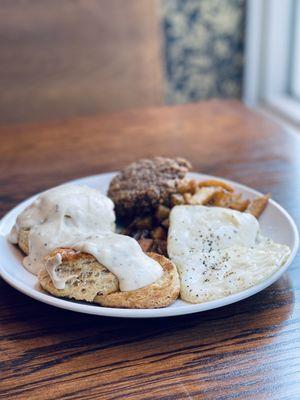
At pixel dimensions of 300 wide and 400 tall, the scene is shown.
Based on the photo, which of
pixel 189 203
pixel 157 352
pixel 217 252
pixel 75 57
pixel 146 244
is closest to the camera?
pixel 157 352

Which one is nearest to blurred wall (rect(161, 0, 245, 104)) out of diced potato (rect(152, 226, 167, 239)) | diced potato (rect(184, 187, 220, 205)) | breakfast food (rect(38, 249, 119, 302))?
diced potato (rect(184, 187, 220, 205))

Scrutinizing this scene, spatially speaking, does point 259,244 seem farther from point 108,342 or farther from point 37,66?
point 37,66

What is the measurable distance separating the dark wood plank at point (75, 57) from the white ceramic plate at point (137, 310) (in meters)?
2.09

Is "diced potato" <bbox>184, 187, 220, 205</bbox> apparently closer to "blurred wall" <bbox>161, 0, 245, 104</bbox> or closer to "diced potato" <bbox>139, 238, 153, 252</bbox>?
"diced potato" <bbox>139, 238, 153, 252</bbox>

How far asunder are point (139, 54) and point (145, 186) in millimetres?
2244

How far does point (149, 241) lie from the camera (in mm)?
1171

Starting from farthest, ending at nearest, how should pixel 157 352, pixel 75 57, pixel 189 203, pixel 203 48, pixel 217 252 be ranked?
pixel 203 48 < pixel 75 57 < pixel 189 203 < pixel 217 252 < pixel 157 352

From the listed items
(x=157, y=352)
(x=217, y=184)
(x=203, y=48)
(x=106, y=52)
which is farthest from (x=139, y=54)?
(x=157, y=352)

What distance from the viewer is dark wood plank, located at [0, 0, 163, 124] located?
10.3 ft

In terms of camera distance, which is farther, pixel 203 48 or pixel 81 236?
pixel 203 48

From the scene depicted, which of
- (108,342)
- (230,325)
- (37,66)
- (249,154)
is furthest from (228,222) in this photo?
(37,66)

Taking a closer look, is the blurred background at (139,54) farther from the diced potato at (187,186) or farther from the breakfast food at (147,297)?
the breakfast food at (147,297)

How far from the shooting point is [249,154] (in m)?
1.82

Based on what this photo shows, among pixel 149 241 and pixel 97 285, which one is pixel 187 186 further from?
pixel 97 285
